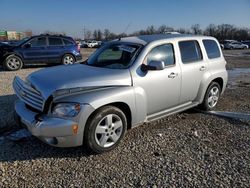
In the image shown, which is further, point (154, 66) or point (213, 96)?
point (213, 96)

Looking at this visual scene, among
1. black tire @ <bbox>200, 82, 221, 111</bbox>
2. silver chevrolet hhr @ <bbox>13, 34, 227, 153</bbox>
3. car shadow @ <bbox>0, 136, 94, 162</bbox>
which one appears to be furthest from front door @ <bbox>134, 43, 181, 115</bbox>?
car shadow @ <bbox>0, 136, 94, 162</bbox>

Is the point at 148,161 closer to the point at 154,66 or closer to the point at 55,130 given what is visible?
the point at 55,130

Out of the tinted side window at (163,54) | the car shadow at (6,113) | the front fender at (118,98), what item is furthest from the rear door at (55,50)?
the front fender at (118,98)

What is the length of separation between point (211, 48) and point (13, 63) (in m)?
10.0

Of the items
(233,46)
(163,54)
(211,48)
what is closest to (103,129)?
(163,54)

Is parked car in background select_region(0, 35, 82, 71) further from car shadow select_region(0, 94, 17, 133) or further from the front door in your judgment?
the front door

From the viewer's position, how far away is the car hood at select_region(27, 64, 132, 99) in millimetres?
4160

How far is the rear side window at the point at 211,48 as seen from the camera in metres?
6.23

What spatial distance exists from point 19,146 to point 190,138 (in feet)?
9.20

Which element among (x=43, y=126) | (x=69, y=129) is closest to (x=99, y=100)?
(x=69, y=129)

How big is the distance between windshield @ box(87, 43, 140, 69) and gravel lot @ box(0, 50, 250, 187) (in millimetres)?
1243

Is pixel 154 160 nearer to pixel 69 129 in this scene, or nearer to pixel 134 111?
pixel 134 111

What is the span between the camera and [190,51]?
578 centimetres

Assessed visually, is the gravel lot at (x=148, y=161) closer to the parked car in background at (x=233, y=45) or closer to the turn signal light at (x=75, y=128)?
the turn signal light at (x=75, y=128)
